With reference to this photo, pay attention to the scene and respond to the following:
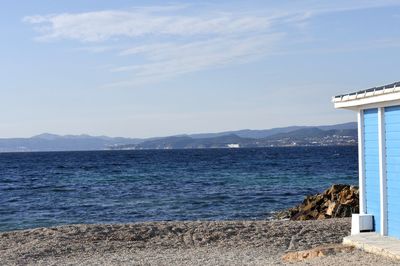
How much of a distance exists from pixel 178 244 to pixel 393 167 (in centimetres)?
550

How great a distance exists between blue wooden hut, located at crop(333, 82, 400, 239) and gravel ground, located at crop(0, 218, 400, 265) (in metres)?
1.18

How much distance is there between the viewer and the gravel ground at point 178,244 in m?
14.4

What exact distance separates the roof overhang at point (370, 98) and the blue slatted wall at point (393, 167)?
0.26 m

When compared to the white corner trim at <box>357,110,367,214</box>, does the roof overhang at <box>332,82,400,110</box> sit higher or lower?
higher

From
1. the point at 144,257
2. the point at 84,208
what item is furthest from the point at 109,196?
the point at 144,257

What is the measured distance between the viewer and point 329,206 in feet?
83.4

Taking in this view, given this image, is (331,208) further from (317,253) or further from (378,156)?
(317,253)

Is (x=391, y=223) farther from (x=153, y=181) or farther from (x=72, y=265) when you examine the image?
(x=153, y=181)

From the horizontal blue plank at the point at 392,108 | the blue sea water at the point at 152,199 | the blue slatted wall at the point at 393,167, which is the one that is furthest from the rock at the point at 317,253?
the blue sea water at the point at 152,199

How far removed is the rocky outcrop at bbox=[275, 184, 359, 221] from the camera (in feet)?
80.8

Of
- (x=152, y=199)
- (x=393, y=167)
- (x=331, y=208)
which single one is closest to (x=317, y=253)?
(x=393, y=167)

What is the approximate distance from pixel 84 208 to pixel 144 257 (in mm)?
19608

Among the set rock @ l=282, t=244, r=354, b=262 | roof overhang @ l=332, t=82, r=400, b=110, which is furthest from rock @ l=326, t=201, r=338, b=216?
rock @ l=282, t=244, r=354, b=262

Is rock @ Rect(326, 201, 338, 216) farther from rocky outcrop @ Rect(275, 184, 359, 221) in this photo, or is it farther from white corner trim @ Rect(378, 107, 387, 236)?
white corner trim @ Rect(378, 107, 387, 236)
